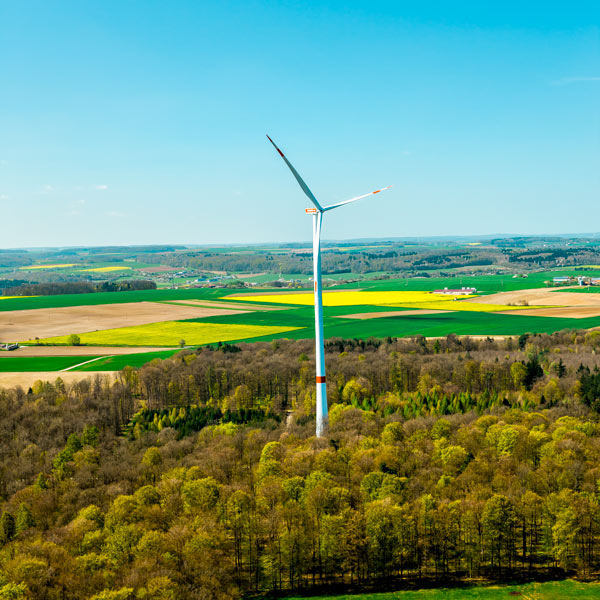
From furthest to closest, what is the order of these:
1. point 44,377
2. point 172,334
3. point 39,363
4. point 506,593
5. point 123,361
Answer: point 172,334 < point 123,361 < point 39,363 < point 44,377 < point 506,593

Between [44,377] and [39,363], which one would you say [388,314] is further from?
[44,377]

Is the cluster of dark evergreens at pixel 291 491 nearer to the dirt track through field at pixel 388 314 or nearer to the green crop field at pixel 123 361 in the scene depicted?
the green crop field at pixel 123 361

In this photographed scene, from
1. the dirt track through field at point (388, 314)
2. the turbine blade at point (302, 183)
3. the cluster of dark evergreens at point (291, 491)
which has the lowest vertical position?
the cluster of dark evergreens at point (291, 491)

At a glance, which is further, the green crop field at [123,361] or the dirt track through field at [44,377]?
the green crop field at [123,361]

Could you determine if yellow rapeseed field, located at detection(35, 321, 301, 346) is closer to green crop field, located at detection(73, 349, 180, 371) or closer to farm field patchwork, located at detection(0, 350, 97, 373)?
green crop field, located at detection(73, 349, 180, 371)

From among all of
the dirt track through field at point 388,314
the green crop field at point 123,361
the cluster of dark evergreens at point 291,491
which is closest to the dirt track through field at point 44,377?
the green crop field at point 123,361

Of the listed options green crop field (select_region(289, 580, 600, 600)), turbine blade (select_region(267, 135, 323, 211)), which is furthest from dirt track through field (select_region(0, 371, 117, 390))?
green crop field (select_region(289, 580, 600, 600))

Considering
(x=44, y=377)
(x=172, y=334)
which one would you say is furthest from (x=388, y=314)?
(x=44, y=377)
